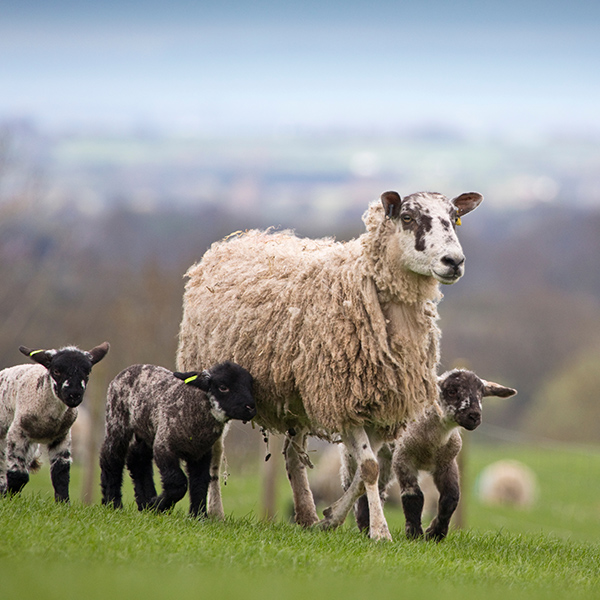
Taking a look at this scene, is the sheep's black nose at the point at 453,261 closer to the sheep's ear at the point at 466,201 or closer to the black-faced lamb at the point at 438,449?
the sheep's ear at the point at 466,201

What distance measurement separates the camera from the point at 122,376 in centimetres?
763

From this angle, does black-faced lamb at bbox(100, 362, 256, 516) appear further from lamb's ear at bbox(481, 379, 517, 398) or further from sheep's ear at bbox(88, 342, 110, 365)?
lamb's ear at bbox(481, 379, 517, 398)

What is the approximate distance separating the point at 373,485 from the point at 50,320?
33.2m

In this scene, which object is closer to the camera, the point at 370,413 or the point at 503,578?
the point at 503,578

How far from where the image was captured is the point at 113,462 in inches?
299

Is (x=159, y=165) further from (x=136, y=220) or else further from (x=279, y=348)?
(x=279, y=348)

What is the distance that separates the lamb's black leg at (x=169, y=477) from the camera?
6844 millimetres

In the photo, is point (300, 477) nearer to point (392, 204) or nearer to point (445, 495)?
point (445, 495)

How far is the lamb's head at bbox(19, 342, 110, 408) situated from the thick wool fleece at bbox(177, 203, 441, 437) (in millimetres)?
1228

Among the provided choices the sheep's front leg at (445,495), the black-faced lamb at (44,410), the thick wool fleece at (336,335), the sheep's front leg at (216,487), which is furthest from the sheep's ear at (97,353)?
the sheep's front leg at (445,495)

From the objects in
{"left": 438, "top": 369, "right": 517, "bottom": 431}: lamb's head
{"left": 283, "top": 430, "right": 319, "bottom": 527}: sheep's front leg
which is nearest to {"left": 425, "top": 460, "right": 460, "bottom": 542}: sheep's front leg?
{"left": 438, "top": 369, "right": 517, "bottom": 431}: lamb's head

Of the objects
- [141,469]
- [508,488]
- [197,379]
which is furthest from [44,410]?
[508,488]

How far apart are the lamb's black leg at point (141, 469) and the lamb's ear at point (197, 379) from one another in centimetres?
97

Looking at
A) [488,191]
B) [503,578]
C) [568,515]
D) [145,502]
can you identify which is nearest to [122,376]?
[145,502]
